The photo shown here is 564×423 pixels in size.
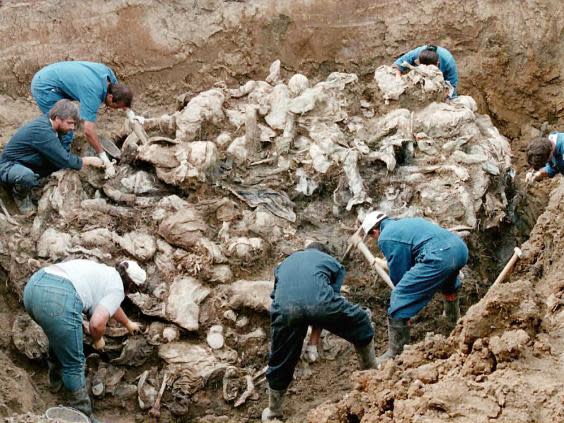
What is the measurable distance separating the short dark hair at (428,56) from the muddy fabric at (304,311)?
10.8 ft

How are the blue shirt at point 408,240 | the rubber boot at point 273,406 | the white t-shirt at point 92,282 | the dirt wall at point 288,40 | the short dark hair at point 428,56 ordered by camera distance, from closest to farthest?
the white t-shirt at point 92,282 → the rubber boot at point 273,406 → the blue shirt at point 408,240 → the short dark hair at point 428,56 → the dirt wall at point 288,40

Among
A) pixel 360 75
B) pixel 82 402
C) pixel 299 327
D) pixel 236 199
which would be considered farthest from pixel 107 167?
pixel 360 75

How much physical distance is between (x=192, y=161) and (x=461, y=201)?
7.59 feet

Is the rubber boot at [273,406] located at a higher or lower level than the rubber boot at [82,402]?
lower

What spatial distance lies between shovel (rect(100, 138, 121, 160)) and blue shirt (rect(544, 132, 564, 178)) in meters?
3.78

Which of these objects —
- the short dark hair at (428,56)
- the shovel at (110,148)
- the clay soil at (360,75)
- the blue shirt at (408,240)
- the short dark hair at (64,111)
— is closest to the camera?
the clay soil at (360,75)

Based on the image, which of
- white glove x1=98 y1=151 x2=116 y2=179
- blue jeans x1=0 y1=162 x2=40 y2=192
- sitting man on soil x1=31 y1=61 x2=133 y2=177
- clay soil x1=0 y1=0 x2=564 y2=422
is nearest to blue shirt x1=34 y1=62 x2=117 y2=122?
sitting man on soil x1=31 y1=61 x2=133 y2=177

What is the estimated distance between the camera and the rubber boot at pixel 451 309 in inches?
240

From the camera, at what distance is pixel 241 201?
22.0ft

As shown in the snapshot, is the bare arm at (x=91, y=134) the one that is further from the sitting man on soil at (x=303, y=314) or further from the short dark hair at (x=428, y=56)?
the short dark hair at (x=428, y=56)

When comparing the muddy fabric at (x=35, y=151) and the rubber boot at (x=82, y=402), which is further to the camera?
the muddy fabric at (x=35, y=151)

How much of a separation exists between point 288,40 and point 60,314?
5.35 meters

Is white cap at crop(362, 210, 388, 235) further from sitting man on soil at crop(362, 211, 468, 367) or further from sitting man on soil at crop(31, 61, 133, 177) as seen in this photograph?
sitting man on soil at crop(31, 61, 133, 177)

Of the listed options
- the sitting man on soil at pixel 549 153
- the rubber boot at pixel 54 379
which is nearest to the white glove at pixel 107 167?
the rubber boot at pixel 54 379
